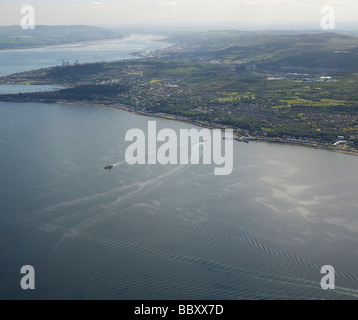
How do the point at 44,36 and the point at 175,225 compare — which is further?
the point at 44,36

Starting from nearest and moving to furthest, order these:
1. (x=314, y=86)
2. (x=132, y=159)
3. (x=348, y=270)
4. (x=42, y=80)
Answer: (x=348, y=270), (x=132, y=159), (x=314, y=86), (x=42, y=80)

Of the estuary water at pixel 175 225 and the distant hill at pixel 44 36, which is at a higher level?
the distant hill at pixel 44 36

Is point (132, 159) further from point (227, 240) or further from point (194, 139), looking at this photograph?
point (227, 240)

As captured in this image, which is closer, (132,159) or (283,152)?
(132,159)

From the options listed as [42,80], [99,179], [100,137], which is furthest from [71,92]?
→ [99,179]

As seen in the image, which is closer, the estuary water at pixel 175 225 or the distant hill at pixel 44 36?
the estuary water at pixel 175 225
